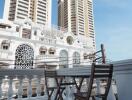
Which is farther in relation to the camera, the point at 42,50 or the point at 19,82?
the point at 42,50

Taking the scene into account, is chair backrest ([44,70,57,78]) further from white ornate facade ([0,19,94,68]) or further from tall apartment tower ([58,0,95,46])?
tall apartment tower ([58,0,95,46])

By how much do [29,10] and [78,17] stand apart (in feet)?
86.5

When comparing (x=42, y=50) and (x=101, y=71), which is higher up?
(x=42, y=50)

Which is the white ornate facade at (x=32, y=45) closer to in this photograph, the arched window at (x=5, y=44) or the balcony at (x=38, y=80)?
the arched window at (x=5, y=44)

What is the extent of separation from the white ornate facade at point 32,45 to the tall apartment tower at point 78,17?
38.2 metres

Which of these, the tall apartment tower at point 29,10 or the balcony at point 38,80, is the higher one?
the tall apartment tower at point 29,10

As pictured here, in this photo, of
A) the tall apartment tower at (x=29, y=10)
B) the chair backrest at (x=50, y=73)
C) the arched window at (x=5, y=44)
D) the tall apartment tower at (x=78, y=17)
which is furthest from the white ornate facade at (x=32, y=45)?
the tall apartment tower at (x=78, y=17)

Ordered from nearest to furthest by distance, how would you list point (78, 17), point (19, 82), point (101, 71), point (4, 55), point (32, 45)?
1. point (101, 71)
2. point (19, 82)
3. point (4, 55)
4. point (32, 45)
5. point (78, 17)

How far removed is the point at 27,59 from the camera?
2905cm

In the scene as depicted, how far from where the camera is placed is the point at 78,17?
249 feet

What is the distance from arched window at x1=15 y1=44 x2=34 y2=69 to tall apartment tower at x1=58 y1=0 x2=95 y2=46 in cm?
4677

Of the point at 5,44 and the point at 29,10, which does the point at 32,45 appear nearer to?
the point at 5,44

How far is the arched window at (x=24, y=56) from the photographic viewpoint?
1092 inches

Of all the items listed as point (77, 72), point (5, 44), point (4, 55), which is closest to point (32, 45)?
point (5, 44)
